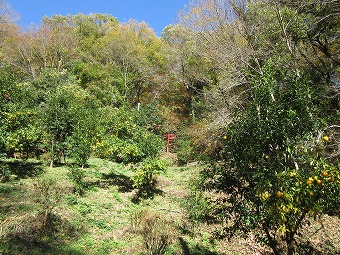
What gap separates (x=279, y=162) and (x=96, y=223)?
7294 mm

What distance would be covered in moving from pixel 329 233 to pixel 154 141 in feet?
26.2

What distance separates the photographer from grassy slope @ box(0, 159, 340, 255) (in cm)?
788

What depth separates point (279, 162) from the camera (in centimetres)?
440

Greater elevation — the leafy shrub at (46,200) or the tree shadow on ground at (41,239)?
the leafy shrub at (46,200)

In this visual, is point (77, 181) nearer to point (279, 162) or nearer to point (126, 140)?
point (126, 140)

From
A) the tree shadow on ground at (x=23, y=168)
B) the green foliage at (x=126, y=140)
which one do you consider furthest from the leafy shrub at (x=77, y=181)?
the tree shadow on ground at (x=23, y=168)

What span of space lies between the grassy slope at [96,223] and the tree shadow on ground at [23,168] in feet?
0.14

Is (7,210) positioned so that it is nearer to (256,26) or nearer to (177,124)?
(256,26)

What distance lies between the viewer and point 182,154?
21.0 meters

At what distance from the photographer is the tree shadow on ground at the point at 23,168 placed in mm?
12484

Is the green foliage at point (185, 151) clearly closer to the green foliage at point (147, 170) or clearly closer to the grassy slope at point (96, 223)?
the grassy slope at point (96, 223)

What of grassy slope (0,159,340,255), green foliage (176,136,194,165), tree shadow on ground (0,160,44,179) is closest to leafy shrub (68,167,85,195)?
grassy slope (0,159,340,255)

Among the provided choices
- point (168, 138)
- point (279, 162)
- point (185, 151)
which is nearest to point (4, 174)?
point (279, 162)

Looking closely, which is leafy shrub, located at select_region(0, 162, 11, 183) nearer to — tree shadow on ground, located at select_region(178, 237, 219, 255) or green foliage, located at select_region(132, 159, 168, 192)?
green foliage, located at select_region(132, 159, 168, 192)
